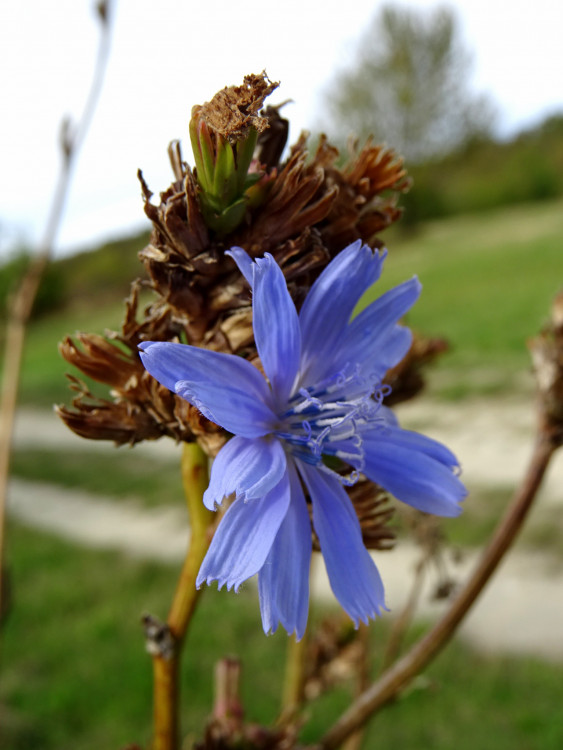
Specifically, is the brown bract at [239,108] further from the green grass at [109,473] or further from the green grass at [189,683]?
the green grass at [109,473]

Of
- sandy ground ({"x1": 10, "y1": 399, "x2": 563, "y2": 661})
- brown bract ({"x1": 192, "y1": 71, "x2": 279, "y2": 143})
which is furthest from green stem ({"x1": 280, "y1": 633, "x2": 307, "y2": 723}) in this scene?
sandy ground ({"x1": 10, "y1": 399, "x2": 563, "y2": 661})

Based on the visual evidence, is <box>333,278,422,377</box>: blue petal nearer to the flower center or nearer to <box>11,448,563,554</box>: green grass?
the flower center

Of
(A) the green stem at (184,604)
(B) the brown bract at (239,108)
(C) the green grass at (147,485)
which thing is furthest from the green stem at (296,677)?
(C) the green grass at (147,485)

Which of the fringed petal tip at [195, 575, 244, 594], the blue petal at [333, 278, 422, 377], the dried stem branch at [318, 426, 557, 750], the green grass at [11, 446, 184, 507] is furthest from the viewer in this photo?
the green grass at [11, 446, 184, 507]

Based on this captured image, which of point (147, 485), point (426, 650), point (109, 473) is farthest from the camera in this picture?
point (109, 473)

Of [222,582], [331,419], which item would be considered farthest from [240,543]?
[331,419]

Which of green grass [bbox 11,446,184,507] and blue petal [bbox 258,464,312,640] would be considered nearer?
blue petal [bbox 258,464,312,640]

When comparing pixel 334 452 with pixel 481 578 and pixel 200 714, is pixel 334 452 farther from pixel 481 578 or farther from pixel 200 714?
pixel 200 714

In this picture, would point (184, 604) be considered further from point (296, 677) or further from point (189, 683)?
point (189, 683)
